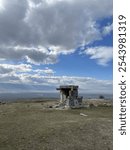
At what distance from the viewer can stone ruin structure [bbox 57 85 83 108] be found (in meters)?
47.2

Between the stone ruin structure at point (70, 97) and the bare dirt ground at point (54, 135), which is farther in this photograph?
the stone ruin structure at point (70, 97)

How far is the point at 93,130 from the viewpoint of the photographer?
24.4 meters

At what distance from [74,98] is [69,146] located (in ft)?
95.2

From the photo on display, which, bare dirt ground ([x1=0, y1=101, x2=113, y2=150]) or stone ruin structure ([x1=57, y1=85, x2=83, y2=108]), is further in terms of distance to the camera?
stone ruin structure ([x1=57, y1=85, x2=83, y2=108])

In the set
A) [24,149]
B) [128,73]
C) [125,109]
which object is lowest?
[24,149]

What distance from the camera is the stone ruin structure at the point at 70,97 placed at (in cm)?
4718

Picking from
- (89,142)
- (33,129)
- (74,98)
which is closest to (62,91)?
(74,98)

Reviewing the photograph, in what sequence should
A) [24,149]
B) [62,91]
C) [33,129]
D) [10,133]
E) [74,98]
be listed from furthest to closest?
1. [62,91]
2. [74,98]
3. [33,129]
4. [10,133]
5. [24,149]

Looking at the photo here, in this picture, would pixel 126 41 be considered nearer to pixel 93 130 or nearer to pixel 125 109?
pixel 125 109

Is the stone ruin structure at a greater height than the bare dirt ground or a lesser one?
greater

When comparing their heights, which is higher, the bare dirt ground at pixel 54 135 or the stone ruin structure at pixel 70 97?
the stone ruin structure at pixel 70 97

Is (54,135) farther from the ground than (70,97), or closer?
closer

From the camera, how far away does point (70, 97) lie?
4759 centimetres

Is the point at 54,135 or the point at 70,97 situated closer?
the point at 54,135
